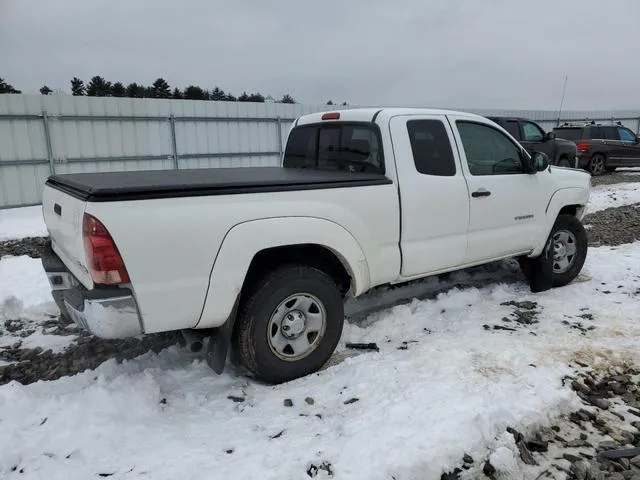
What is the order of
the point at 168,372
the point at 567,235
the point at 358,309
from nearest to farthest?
the point at 168,372, the point at 358,309, the point at 567,235

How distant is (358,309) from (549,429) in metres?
2.25

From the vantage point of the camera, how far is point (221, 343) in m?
3.46

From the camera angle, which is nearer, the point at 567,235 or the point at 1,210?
the point at 567,235

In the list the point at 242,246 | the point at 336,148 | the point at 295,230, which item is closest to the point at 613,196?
the point at 336,148

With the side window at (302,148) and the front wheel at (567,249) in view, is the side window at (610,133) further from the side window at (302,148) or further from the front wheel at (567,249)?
the side window at (302,148)

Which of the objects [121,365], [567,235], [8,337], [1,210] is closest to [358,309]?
[121,365]

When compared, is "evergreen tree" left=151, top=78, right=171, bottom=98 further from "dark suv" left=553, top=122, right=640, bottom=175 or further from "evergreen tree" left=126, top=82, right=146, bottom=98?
"dark suv" left=553, top=122, right=640, bottom=175

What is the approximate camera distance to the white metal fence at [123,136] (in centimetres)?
1148

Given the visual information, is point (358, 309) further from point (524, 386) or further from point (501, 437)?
point (501, 437)

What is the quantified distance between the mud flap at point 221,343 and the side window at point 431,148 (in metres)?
2.00

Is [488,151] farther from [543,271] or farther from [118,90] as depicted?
[118,90]

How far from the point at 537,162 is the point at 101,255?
4.29 m

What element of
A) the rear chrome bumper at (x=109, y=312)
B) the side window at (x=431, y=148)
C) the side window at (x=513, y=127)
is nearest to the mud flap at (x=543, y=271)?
the side window at (x=431, y=148)

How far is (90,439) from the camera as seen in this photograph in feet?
9.45
